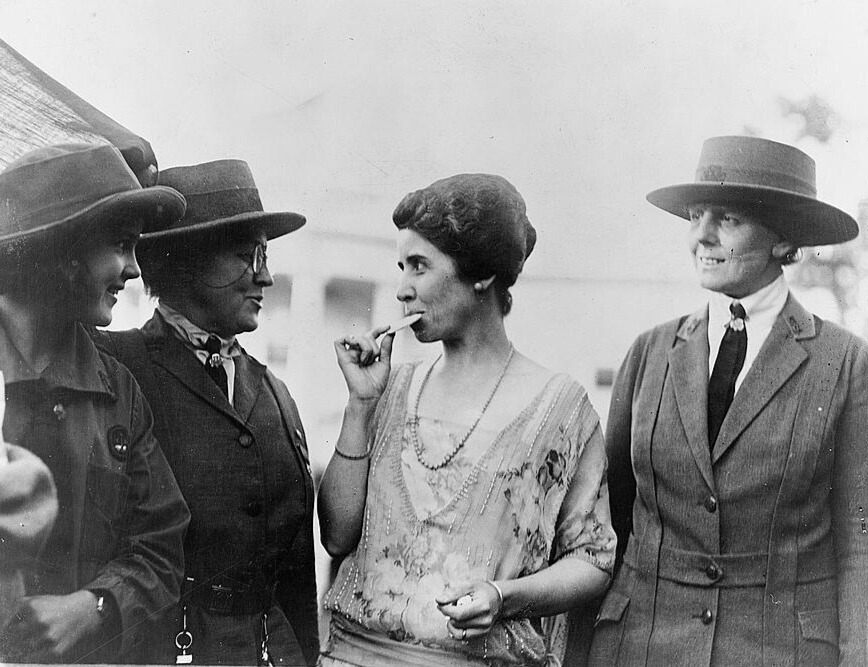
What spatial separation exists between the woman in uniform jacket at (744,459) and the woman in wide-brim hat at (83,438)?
1.44 meters

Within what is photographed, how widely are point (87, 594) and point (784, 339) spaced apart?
2.28 metres

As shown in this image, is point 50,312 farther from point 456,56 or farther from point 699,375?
point 699,375

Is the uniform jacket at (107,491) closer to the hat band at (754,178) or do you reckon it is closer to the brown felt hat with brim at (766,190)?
the brown felt hat with brim at (766,190)

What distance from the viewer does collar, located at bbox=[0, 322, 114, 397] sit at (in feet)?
10.7

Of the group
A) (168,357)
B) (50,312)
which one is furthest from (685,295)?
(50,312)

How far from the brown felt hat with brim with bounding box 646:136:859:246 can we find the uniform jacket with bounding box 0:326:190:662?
181 cm

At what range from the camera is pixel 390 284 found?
3.46 m

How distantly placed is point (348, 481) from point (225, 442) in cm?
40

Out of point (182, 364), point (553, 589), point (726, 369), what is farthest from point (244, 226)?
point (726, 369)

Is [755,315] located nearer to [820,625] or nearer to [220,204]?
[820,625]

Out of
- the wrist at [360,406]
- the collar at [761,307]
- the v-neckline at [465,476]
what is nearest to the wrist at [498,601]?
the v-neckline at [465,476]

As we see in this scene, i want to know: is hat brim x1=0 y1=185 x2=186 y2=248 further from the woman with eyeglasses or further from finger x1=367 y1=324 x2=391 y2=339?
finger x1=367 y1=324 x2=391 y2=339

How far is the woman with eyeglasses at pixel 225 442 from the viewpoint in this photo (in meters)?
3.31

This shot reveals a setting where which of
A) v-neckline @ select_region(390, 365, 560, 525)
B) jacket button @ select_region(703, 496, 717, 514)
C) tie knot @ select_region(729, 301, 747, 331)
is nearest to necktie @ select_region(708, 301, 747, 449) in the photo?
tie knot @ select_region(729, 301, 747, 331)
